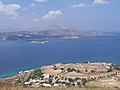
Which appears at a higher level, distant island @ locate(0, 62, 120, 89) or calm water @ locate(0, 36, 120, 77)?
distant island @ locate(0, 62, 120, 89)

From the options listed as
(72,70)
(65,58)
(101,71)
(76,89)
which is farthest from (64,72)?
(65,58)

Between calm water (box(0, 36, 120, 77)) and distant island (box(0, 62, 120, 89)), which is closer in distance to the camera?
distant island (box(0, 62, 120, 89))

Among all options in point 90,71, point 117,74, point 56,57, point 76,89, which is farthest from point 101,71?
point 56,57

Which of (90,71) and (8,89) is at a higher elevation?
(8,89)

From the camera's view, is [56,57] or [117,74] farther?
[56,57]

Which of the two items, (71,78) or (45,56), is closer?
(71,78)

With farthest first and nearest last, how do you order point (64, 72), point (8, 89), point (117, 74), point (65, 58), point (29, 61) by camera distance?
point (65, 58) → point (29, 61) → point (64, 72) → point (117, 74) → point (8, 89)

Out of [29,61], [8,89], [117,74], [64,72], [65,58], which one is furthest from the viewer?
[65,58]

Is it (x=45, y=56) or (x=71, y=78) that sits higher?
(x=71, y=78)

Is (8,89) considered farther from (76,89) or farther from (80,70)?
(80,70)

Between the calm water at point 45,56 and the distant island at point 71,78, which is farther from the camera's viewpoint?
the calm water at point 45,56

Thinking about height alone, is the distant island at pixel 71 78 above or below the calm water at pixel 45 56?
above
